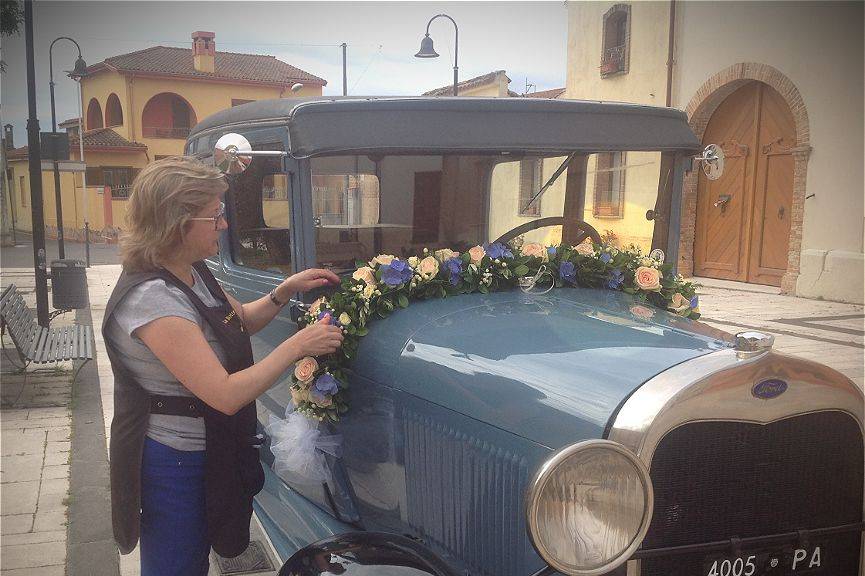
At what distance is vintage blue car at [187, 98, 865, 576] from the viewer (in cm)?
172

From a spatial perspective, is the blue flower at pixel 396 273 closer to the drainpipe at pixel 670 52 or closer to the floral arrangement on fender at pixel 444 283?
the floral arrangement on fender at pixel 444 283

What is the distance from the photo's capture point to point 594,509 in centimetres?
162

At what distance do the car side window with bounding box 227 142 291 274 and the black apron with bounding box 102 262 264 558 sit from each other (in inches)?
22.3

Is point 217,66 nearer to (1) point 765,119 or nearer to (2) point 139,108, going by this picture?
(2) point 139,108

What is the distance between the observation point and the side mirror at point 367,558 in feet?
6.46

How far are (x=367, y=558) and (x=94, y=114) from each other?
4034cm

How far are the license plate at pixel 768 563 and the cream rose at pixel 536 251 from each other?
48.3 inches

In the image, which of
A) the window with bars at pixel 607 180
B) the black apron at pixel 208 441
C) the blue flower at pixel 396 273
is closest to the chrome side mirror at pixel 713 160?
the window with bars at pixel 607 180

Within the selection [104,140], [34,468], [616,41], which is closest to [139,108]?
[104,140]

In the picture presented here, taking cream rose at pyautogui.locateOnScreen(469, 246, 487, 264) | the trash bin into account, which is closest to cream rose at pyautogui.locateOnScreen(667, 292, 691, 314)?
cream rose at pyautogui.locateOnScreen(469, 246, 487, 264)

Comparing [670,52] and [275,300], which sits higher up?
[670,52]

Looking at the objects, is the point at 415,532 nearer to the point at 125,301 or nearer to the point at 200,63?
the point at 125,301

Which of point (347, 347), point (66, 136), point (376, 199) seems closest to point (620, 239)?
point (376, 199)

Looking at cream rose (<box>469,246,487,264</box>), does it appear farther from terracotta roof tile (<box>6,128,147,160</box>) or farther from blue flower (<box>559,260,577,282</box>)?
terracotta roof tile (<box>6,128,147,160</box>)
